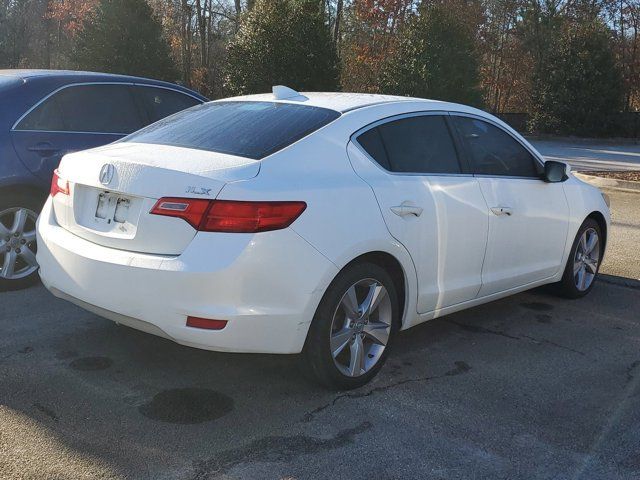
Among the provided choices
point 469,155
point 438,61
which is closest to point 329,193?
point 469,155

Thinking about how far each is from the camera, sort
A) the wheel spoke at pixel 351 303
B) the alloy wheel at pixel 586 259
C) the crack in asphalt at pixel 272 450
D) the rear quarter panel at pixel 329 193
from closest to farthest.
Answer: the crack in asphalt at pixel 272 450, the rear quarter panel at pixel 329 193, the wheel spoke at pixel 351 303, the alloy wheel at pixel 586 259

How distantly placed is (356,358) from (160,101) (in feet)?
12.3

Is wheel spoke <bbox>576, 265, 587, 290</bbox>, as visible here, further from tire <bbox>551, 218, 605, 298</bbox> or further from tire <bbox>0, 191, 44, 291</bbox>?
tire <bbox>0, 191, 44, 291</bbox>

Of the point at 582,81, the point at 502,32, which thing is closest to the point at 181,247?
the point at 582,81

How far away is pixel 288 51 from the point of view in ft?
58.7

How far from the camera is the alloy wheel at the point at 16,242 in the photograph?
17.8 ft

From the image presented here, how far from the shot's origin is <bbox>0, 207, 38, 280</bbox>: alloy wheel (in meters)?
5.44

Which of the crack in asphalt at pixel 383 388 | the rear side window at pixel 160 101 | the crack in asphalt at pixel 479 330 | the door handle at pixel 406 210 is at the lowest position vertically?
the crack in asphalt at pixel 479 330

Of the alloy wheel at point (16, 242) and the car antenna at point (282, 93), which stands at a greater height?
the car antenna at point (282, 93)

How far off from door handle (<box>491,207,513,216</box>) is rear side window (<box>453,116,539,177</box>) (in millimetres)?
256

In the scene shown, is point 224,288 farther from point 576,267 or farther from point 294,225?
point 576,267

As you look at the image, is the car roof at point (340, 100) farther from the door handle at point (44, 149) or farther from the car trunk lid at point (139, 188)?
the door handle at point (44, 149)

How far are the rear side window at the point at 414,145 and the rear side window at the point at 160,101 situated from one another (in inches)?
117

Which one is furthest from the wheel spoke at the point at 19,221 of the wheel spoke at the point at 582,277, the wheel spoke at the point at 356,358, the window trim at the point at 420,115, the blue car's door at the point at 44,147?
the wheel spoke at the point at 582,277
